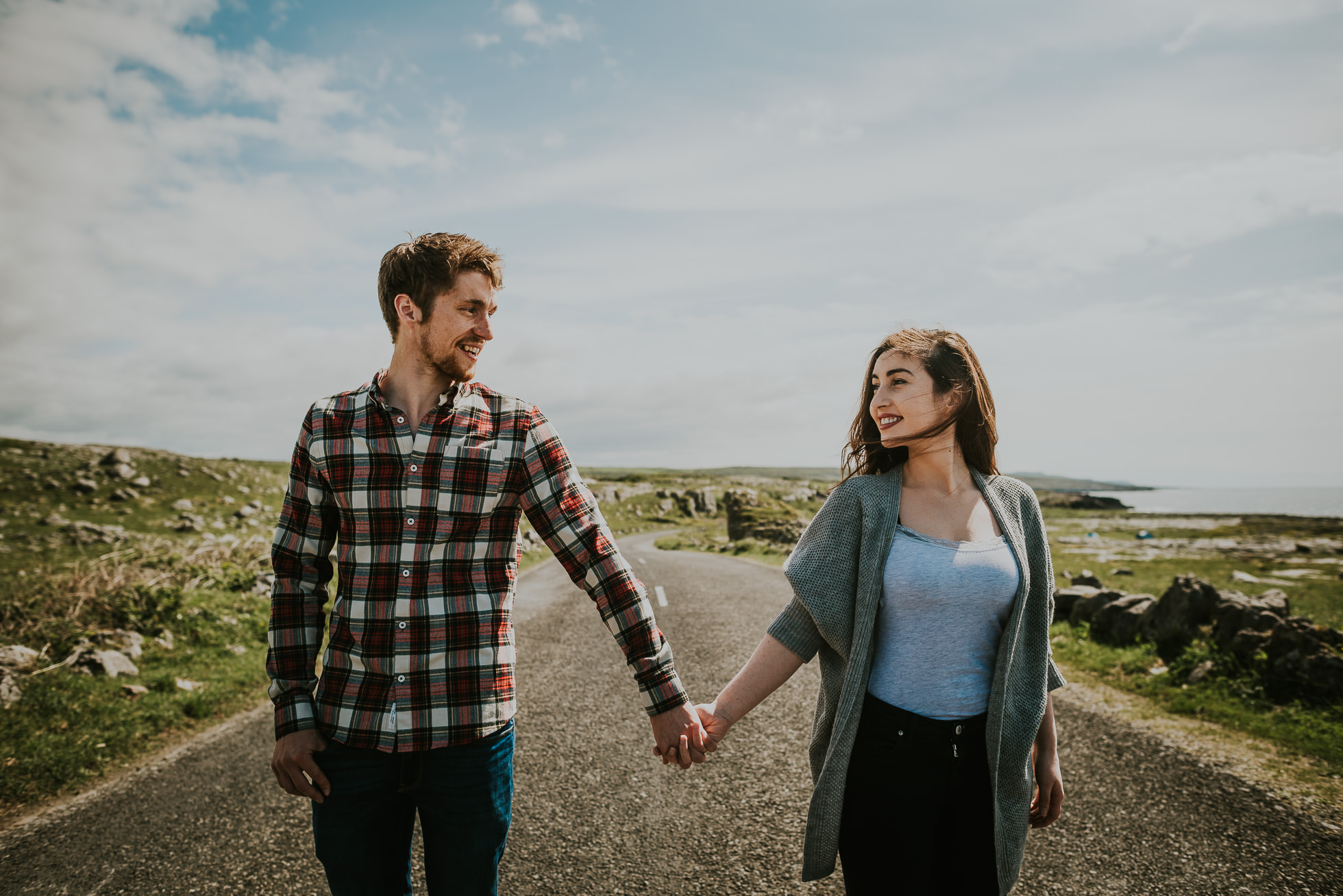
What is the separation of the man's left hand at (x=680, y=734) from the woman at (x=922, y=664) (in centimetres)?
12

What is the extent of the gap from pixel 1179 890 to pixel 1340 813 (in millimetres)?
1943

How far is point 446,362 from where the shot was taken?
7.44ft

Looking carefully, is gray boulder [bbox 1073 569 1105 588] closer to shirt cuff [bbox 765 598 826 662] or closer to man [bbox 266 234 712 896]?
shirt cuff [bbox 765 598 826 662]

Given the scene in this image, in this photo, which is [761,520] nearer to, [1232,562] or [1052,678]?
[1232,562]

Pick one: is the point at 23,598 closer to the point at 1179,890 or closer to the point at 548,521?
the point at 548,521

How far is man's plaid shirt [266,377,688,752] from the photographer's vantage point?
2.10 meters

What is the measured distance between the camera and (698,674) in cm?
748

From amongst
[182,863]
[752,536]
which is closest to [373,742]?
[182,863]

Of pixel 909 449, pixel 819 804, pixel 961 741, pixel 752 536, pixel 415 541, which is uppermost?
pixel 909 449

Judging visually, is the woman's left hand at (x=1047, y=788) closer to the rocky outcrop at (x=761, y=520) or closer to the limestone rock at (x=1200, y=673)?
the limestone rock at (x=1200, y=673)

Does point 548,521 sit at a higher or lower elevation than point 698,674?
higher

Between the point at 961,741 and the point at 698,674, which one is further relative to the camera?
the point at 698,674

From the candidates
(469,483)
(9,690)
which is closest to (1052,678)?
(469,483)

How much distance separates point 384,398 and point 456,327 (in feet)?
1.21
